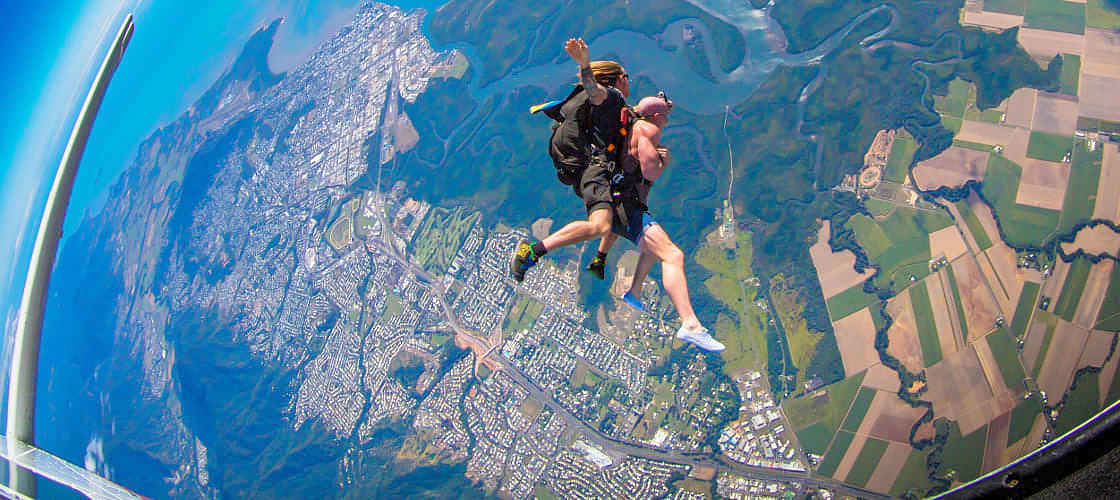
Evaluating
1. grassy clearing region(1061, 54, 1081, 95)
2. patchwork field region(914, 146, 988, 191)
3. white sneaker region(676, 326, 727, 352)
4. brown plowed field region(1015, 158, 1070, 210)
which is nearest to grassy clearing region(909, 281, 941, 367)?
patchwork field region(914, 146, 988, 191)

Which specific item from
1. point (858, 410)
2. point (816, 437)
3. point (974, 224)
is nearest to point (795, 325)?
point (858, 410)

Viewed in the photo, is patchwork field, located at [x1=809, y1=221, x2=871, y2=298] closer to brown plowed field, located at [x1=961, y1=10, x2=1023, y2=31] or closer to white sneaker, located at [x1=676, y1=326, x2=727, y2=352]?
brown plowed field, located at [x1=961, y1=10, x2=1023, y2=31]

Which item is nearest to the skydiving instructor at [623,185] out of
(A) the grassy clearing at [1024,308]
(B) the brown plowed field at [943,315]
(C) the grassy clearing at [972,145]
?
(B) the brown plowed field at [943,315]

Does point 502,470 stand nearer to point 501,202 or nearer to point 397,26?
point 501,202

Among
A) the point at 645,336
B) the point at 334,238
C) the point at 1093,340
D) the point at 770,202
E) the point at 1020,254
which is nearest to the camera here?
the point at 1093,340

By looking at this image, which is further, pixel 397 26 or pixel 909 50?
pixel 397 26

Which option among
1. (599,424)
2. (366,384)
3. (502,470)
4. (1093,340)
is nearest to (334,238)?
(366,384)
